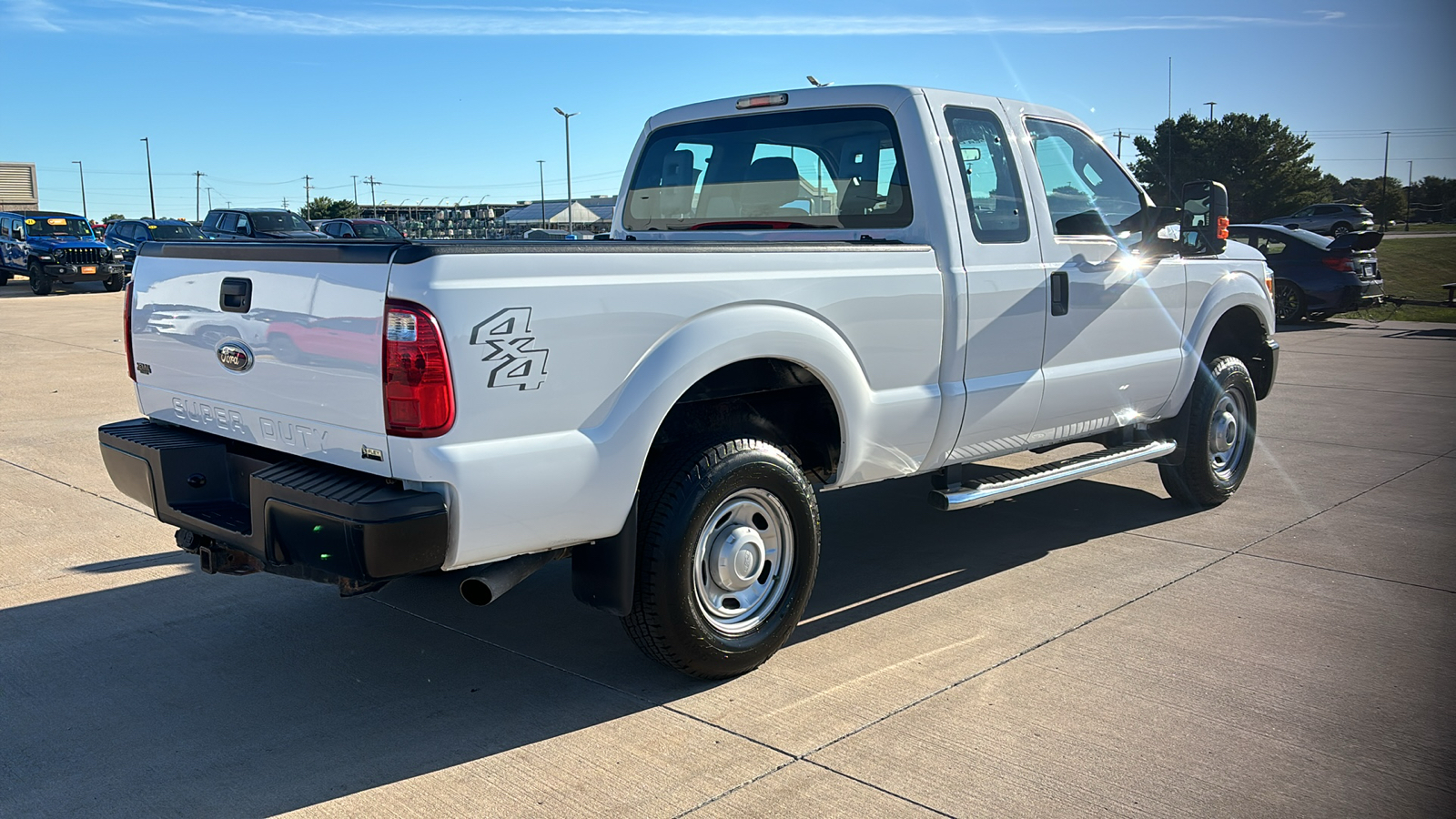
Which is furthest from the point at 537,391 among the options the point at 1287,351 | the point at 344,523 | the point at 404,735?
the point at 1287,351

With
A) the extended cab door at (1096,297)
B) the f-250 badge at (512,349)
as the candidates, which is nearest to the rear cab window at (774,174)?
the extended cab door at (1096,297)

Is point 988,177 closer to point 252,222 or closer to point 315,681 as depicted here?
point 315,681

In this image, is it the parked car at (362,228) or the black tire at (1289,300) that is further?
the parked car at (362,228)

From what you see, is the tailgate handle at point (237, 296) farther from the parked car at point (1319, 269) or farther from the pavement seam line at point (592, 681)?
the parked car at point (1319, 269)

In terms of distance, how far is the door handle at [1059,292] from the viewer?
511 centimetres

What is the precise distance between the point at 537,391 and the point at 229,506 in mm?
1294

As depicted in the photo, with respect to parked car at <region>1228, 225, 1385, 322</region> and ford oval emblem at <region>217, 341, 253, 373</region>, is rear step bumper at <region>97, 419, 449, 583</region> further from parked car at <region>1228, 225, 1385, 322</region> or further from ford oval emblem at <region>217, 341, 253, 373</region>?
parked car at <region>1228, 225, 1385, 322</region>

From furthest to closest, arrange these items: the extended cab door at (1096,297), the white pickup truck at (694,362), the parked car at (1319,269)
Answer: the parked car at (1319,269), the extended cab door at (1096,297), the white pickup truck at (694,362)

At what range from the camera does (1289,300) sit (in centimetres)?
1827

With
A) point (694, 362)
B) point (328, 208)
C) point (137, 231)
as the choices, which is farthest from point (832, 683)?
point (328, 208)

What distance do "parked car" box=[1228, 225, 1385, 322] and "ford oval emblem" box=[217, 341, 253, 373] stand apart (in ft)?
56.3

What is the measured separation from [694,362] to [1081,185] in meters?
2.80

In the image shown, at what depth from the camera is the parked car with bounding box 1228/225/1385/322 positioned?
17406mm

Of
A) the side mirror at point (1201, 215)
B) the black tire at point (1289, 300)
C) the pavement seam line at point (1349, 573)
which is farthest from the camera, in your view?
the black tire at point (1289, 300)
